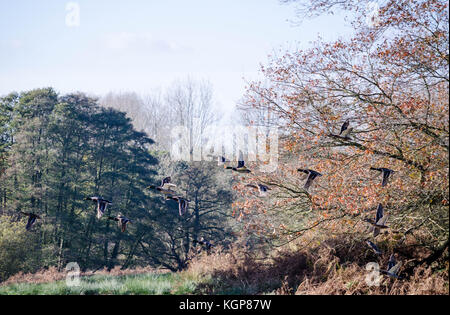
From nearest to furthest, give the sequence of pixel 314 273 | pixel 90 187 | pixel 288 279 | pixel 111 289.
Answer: pixel 111 289
pixel 314 273
pixel 288 279
pixel 90 187

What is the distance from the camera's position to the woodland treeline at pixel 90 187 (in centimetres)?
1886

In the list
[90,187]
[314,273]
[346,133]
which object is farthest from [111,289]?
[90,187]

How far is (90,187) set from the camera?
20.6m

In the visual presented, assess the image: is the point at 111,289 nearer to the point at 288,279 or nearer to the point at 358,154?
the point at 288,279

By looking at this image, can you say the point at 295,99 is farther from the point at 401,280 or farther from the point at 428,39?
the point at 401,280

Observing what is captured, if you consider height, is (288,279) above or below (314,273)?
below

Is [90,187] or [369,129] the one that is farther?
[90,187]

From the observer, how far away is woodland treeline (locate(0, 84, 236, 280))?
1886 centimetres

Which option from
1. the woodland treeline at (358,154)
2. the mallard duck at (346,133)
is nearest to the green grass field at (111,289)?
the woodland treeline at (358,154)

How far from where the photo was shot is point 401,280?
23.6 feet

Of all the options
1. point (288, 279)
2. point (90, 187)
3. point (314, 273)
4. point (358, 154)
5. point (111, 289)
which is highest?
point (358, 154)

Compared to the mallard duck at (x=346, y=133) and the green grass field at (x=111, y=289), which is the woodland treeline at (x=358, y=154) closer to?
the mallard duck at (x=346, y=133)

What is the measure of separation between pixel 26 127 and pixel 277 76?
15144 mm

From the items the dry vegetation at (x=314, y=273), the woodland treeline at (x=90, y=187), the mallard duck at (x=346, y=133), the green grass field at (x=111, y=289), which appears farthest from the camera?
the woodland treeline at (x=90, y=187)
